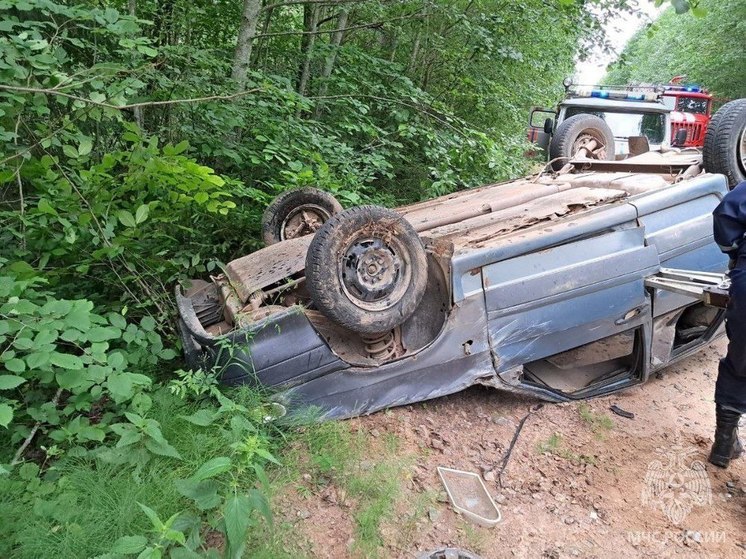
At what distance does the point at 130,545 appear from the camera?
1572 mm

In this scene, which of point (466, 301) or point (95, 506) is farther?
point (466, 301)

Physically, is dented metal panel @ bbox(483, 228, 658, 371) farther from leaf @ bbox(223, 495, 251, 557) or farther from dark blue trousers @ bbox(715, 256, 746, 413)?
leaf @ bbox(223, 495, 251, 557)

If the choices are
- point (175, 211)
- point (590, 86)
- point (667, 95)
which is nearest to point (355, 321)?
point (175, 211)

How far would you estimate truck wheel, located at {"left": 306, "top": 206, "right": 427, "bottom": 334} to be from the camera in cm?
238

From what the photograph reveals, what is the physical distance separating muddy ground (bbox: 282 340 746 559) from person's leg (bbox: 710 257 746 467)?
0.12 m

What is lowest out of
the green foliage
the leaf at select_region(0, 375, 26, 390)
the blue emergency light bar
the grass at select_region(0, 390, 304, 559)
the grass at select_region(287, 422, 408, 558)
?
the grass at select_region(287, 422, 408, 558)

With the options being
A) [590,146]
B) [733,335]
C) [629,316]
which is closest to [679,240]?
[629,316]

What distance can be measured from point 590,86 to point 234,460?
9.39 metres

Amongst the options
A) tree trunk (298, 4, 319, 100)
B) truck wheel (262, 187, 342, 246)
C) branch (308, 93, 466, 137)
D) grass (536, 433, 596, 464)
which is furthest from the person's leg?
tree trunk (298, 4, 319, 100)

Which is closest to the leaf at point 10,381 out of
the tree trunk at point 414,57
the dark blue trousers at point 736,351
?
the dark blue trousers at point 736,351

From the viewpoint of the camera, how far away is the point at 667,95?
1178 cm

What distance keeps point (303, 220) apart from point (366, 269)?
4.47 ft

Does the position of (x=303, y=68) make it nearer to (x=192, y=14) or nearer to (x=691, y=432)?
(x=192, y=14)
